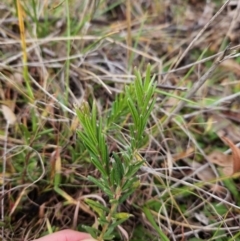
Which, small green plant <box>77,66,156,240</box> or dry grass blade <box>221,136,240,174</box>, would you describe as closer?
small green plant <box>77,66,156,240</box>

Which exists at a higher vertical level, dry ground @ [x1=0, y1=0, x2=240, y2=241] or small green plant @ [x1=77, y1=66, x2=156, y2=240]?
small green plant @ [x1=77, y1=66, x2=156, y2=240]

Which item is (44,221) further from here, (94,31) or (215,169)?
(94,31)

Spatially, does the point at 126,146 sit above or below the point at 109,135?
above

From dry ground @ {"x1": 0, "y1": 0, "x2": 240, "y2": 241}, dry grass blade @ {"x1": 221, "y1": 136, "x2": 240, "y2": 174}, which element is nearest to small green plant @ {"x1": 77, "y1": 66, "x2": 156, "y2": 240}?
dry ground @ {"x1": 0, "y1": 0, "x2": 240, "y2": 241}

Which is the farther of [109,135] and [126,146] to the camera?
[109,135]

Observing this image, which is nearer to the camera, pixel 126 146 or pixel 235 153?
pixel 126 146

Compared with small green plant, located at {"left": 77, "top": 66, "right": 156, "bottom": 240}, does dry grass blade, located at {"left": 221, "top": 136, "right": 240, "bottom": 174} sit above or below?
below

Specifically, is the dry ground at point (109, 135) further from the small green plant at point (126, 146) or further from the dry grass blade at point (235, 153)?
the small green plant at point (126, 146)

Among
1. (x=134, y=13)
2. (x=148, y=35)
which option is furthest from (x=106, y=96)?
(x=134, y=13)

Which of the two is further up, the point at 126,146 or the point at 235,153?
the point at 126,146

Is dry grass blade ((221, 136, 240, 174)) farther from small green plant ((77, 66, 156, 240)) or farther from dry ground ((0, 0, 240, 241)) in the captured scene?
small green plant ((77, 66, 156, 240))

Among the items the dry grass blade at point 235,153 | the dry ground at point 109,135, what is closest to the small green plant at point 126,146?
the dry ground at point 109,135
